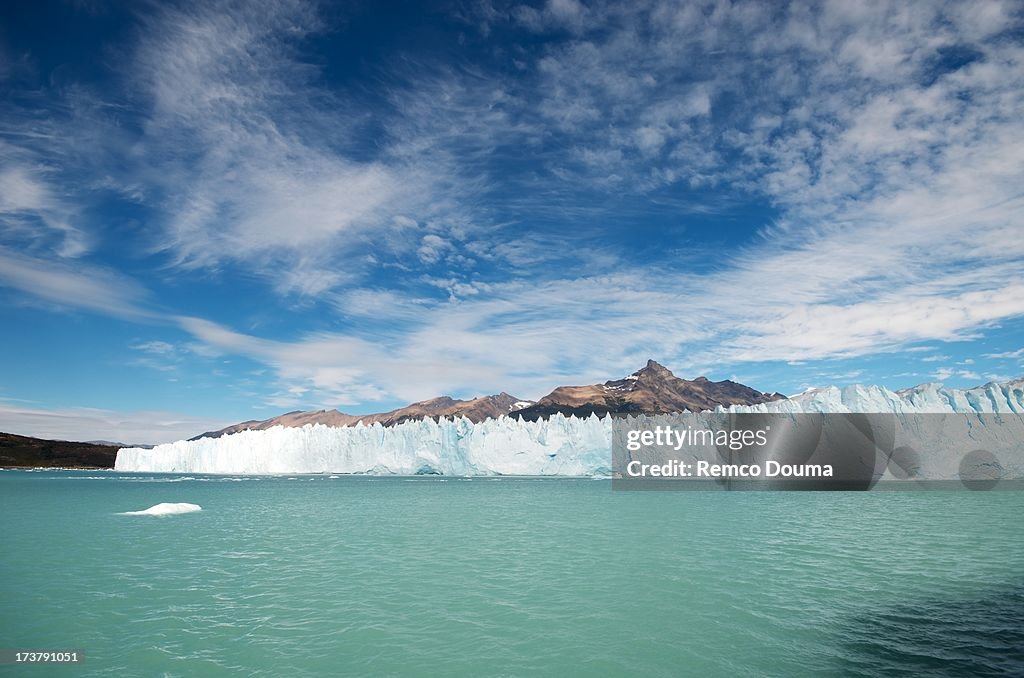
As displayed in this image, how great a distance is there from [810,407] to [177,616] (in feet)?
257

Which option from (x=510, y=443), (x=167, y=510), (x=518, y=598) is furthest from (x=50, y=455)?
(x=518, y=598)

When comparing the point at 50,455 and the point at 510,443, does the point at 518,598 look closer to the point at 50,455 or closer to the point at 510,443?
the point at 510,443

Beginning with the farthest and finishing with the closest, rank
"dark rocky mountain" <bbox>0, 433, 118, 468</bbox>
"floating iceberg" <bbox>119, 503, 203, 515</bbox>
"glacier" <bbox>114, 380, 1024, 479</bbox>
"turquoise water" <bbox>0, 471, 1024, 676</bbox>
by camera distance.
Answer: "dark rocky mountain" <bbox>0, 433, 118, 468</bbox>, "glacier" <bbox>114, 380, 1024, 479</bbox>, "floating iceberg" <bbox>119, 503, 203, 515</bbox>, "turquoise water" <bbox>0, 471, 1024, 676</bbox>

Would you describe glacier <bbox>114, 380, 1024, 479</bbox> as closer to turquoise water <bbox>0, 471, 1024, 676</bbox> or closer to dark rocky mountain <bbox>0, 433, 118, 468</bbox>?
turquoise water <bbox>0, 471, 1024, 676</bbox>

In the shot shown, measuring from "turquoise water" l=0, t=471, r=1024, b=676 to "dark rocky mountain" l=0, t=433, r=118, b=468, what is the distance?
186695mm

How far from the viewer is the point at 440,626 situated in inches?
552

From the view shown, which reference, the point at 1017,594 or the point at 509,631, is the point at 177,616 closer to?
the point at 509,631

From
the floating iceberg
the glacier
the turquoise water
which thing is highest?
the glacier

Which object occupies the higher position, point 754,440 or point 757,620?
point 754,440

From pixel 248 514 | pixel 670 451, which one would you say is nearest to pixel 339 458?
pixel 670 451

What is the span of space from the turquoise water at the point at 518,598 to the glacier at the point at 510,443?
140ft

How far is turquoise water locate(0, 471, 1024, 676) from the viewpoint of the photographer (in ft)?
38.7

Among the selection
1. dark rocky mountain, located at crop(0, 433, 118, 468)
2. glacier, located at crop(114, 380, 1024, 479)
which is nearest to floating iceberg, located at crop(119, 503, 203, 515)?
glacier, located at crop(114, 380, 1024, 479)

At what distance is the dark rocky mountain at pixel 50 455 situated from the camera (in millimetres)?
183750
